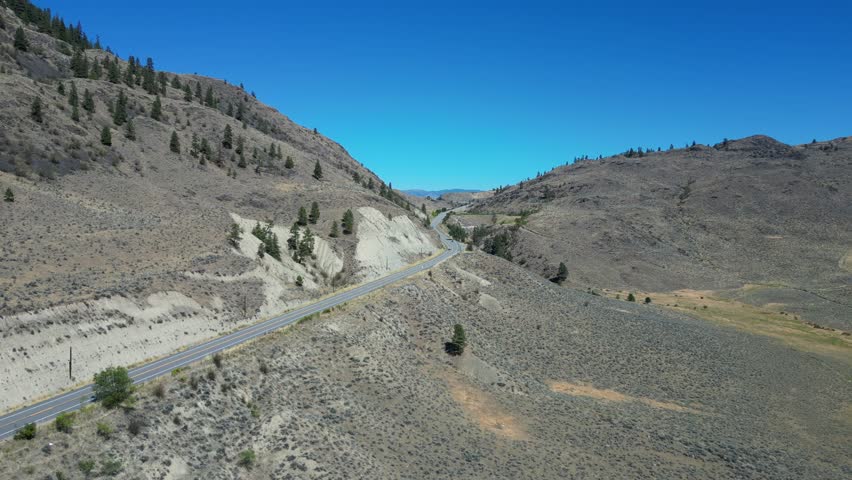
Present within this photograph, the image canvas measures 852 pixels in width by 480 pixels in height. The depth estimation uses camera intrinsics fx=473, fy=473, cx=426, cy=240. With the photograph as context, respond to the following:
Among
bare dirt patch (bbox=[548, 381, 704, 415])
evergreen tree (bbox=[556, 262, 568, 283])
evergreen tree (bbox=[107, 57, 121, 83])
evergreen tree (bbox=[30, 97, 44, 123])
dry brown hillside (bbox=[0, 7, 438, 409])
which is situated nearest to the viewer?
dry brown hillside (bbox=[0, 7, 438, 409])

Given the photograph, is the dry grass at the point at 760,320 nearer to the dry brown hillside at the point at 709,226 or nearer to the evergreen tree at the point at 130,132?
the dry brown hillside at the point at 709,226

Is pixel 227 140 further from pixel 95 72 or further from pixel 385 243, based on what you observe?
pixel 385 243

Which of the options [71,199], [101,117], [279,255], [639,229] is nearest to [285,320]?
[279,255]

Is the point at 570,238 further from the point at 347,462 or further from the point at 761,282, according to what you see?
the point at 347,462

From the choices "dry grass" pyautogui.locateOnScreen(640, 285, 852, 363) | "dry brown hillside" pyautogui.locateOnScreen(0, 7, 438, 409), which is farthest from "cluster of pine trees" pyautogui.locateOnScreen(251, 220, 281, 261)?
"dry grass" pyautogui.locateOnScreen(640, 285, 852, 363)

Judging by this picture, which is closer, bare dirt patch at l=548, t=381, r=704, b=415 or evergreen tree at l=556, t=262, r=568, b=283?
bare dirt patch at l=548, t=381, r=704, b=415

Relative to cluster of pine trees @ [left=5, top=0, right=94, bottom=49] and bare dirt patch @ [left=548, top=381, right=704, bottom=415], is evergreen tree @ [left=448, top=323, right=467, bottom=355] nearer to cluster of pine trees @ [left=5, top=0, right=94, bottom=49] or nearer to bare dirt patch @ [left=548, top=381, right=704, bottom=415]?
bare dirt patch @ [left=548, top=381, right=704, bottom=415]
